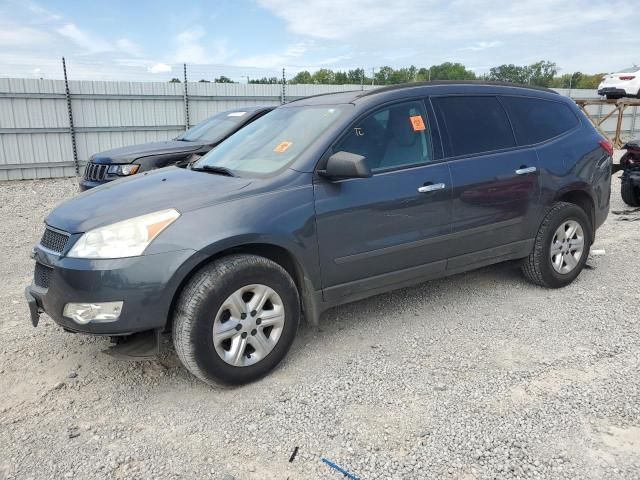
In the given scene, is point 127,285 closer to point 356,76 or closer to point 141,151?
point 141,151

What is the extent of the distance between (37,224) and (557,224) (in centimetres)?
703

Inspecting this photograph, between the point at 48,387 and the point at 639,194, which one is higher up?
the point at 639,194

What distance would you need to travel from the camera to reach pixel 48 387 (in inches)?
125

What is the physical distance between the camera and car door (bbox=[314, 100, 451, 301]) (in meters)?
3.37

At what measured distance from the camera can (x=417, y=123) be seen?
12.5ft

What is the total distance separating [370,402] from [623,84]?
765 inches

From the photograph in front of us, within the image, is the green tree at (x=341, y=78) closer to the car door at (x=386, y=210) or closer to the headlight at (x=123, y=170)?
the headlight at (x=123, y=170)

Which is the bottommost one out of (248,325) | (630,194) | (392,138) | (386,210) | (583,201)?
(248,325)

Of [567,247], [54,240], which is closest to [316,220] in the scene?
[54,240]

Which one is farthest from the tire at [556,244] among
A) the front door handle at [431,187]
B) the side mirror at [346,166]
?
the side mirror at [346,166]

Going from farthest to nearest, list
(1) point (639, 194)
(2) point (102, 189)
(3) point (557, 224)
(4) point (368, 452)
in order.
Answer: (1) point (639, 194), (3) point (557, 224), (2) point (102, 189), (4) point (368, 452)

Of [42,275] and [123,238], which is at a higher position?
[123,238]

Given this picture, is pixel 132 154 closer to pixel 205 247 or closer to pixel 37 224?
pixel 37 224

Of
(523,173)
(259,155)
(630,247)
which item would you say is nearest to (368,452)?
(259,155)
